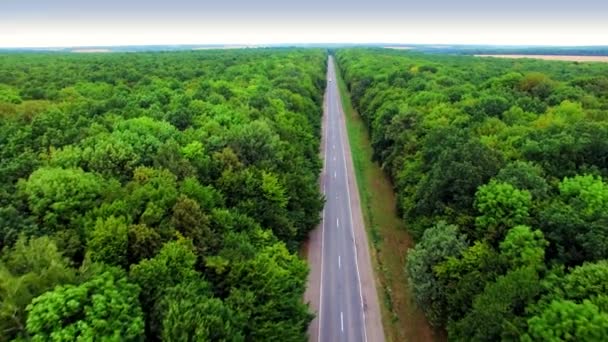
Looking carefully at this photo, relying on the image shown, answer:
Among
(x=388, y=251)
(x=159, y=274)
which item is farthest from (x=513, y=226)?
(x=159, y=274)

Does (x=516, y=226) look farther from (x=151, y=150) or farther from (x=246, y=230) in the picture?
(x=151, y=150)

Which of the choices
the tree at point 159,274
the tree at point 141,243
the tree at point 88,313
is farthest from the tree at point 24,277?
the tree at point 141,243

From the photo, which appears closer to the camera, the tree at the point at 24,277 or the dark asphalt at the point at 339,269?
the tree at the point at 24,277

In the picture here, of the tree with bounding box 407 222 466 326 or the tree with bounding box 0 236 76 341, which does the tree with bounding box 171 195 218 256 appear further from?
the tree with bounding box 407 222 466 326

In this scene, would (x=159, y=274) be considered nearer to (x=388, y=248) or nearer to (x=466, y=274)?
(x=466, y=274)

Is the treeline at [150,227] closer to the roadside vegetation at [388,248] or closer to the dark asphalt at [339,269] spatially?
the dark asphalt at [339,269]

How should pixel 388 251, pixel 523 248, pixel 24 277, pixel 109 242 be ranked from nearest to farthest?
pixel 24 277 < pixel 109 242 < pixel 523 248 < pixel 388 251
